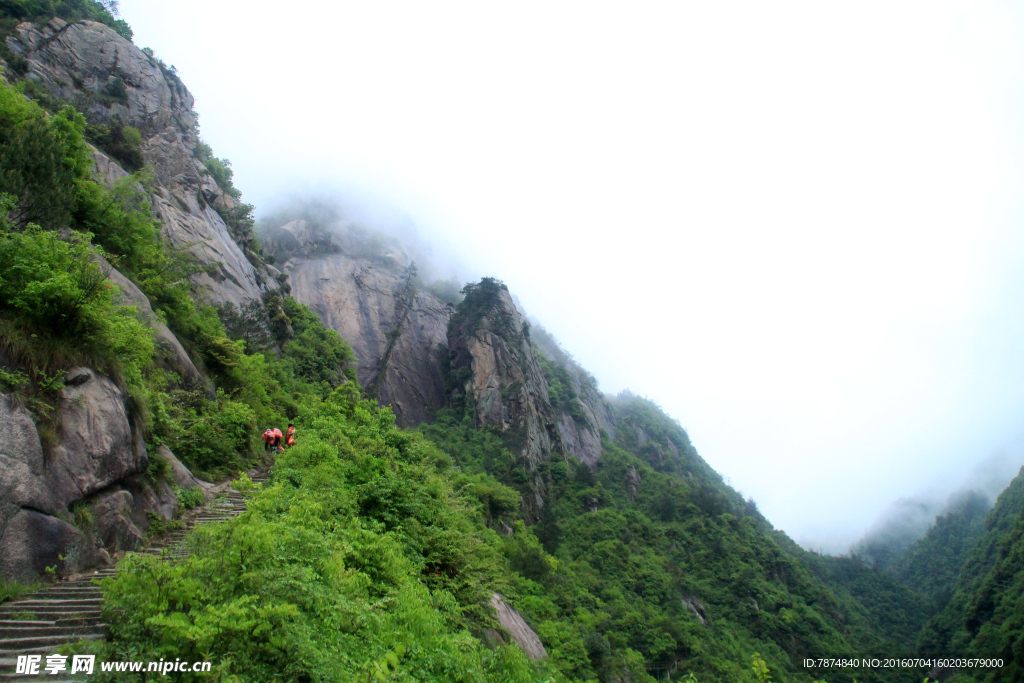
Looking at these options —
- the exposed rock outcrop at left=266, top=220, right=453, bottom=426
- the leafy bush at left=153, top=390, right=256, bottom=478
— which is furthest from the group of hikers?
the exposed rock outcrop at left=266, top=220, right=453, bottom=426

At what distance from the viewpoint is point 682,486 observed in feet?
183

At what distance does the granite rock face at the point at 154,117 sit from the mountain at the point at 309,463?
0.64 feet

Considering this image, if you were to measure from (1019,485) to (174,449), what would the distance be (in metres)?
96.1

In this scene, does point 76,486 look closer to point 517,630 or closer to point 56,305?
point 56,305

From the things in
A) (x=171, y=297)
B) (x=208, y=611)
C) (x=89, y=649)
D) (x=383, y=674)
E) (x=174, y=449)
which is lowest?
(x=383, y=674)

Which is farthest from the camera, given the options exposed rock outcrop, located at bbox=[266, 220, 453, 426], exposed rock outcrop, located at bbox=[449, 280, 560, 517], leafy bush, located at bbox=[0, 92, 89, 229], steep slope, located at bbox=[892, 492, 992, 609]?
steep slope, located at bbox=[892, 492, 992, 609]

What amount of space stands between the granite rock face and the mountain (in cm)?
19

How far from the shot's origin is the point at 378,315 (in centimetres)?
5159

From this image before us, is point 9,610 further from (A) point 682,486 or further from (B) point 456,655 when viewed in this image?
(A) point 682,486

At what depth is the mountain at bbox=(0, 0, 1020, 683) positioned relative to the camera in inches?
207

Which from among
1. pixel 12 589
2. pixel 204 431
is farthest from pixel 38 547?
pixel 204 431

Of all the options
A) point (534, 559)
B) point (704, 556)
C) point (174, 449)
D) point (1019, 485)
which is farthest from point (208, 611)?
point (1019, 485)

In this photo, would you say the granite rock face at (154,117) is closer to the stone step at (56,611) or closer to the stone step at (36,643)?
the stone step at (56,611)

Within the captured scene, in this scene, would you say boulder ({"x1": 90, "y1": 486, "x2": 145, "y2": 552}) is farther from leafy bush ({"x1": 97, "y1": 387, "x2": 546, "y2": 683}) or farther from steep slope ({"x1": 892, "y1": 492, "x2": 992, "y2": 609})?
steep slope ({"x1": 892, "y1": 492, "x2": 992, "y2": 609})
